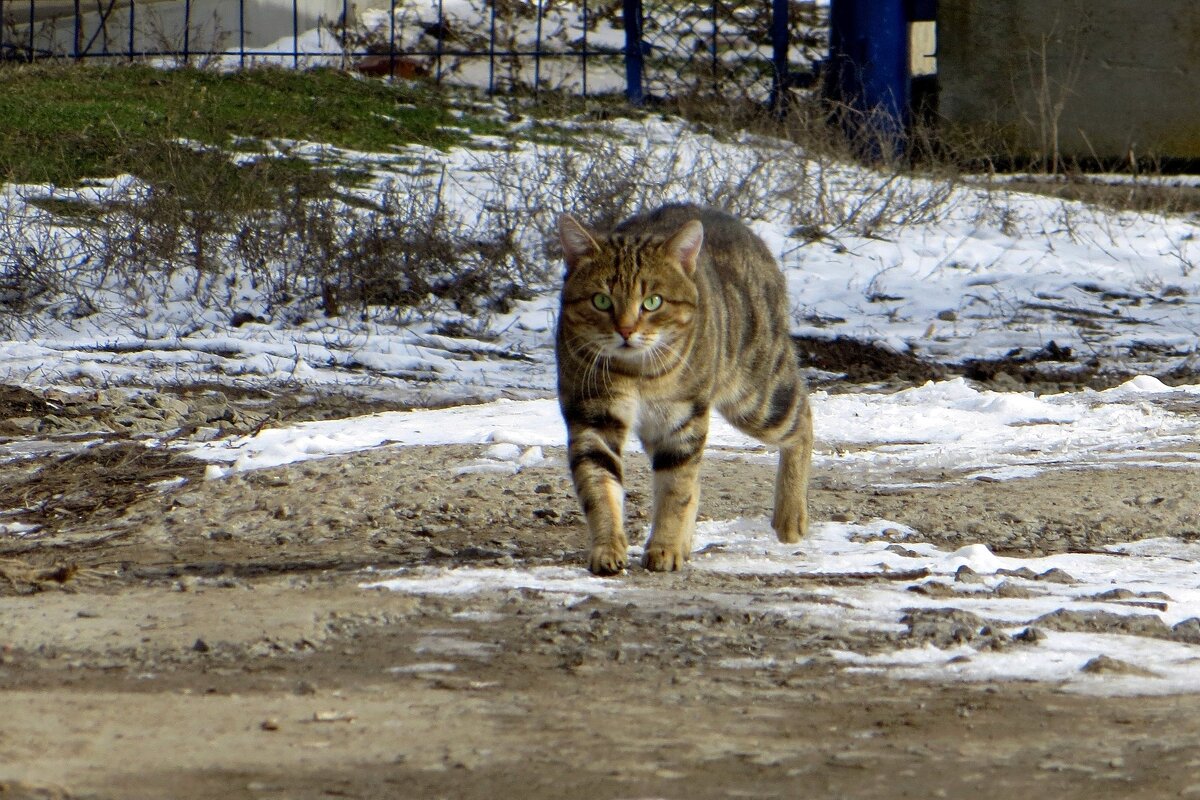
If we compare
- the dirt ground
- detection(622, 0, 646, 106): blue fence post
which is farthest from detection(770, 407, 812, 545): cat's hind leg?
detection(622, 0, 646, 106): blue fence post

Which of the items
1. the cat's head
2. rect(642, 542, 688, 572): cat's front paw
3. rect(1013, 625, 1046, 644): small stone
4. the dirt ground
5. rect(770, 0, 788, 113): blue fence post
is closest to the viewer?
the dirt ground

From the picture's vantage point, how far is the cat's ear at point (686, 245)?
198 inches

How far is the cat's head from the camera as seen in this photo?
4895 mm

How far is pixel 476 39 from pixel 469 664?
15.1 metres

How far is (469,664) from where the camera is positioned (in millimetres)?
3555

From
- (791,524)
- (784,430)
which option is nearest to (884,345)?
(784,430)

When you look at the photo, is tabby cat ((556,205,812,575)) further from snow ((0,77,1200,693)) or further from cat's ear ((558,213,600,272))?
snow ((0,77,1200,693))

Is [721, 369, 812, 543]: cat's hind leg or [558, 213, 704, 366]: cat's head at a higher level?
[558, 213, 704, 366]: cat's head

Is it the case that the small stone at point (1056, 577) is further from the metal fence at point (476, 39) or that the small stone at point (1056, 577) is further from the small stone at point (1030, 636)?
the metal fence at point (476, 39)

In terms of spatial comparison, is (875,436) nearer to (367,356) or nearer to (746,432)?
(746,432)

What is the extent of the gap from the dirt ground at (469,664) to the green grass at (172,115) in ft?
18.5

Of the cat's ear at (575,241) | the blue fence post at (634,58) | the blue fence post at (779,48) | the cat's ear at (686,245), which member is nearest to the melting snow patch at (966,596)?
the cat's ear at (686,245)

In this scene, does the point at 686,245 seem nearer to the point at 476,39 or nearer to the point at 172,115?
the point at 172,115

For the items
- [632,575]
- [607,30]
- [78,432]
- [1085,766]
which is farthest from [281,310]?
[607,30]
